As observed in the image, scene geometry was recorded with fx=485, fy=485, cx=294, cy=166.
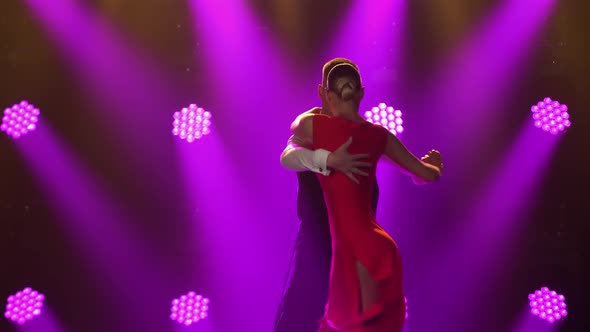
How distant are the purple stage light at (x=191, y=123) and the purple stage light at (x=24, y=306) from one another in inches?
67.6

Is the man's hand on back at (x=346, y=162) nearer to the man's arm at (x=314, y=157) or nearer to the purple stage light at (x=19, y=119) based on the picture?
the man's arm at (x=314, y=157)

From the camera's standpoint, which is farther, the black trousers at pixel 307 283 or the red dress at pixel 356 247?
the black trousers at pixel 307 283

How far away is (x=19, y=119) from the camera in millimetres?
3934

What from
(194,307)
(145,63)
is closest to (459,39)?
(145,63)

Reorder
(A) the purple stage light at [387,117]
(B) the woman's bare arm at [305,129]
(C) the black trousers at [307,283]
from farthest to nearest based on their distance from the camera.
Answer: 1. (A) the purple stage light at [387,117]
2. (C) the black trousers at [307,283]
3. (B) the woman's bare arm at [305,129]

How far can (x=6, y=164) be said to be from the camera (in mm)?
3953

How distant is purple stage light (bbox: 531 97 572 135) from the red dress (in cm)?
278

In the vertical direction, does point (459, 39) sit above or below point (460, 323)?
above

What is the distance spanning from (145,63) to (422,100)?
2.42 m

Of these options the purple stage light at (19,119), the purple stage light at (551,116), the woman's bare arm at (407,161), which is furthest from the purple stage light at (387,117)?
the purple stage light at (19,119)

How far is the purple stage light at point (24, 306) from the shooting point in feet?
12.5

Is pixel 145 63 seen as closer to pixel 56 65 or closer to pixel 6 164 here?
pixel 56 65

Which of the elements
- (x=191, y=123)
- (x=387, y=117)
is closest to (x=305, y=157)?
(x=387, y=117)

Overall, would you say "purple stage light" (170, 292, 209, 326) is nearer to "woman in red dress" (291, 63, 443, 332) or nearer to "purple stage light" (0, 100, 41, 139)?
"purple stage light" (0, 100, 41, 139)
